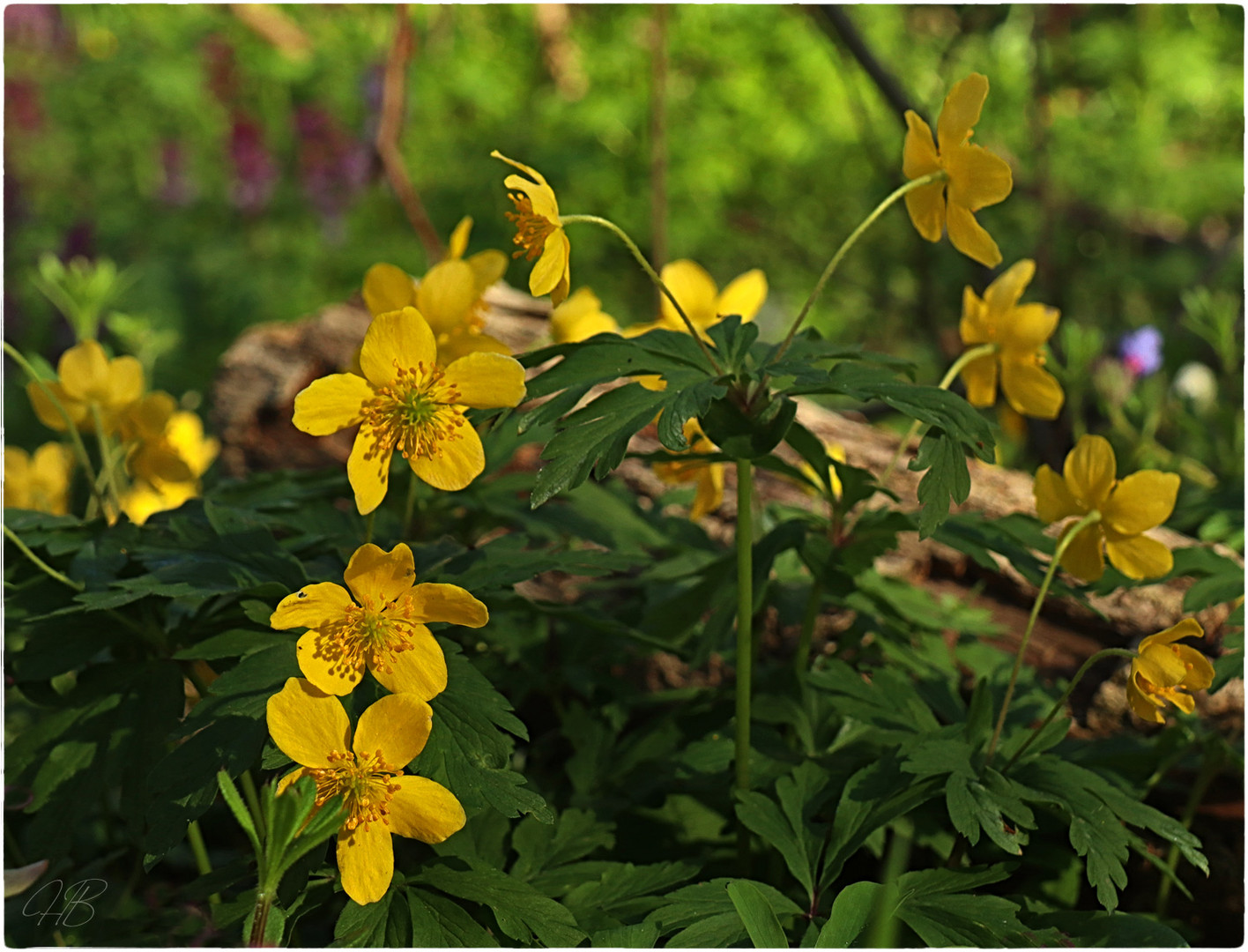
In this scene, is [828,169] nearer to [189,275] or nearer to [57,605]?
[189,275]

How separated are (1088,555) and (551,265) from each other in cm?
65

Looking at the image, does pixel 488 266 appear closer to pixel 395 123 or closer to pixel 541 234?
pixel 541 234

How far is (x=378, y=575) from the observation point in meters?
0.90

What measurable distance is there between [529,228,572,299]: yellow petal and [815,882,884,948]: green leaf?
0.59m

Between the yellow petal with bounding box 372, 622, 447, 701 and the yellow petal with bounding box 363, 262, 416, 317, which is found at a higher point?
the yellow petal with bounding box 363, 262, 416, 317

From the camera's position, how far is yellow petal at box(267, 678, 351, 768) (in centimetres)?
85

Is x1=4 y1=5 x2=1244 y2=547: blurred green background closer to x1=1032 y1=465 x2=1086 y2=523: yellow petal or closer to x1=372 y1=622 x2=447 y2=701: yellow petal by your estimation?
x1=1032 y1=465 x2=1086 y2=523: yellow petal

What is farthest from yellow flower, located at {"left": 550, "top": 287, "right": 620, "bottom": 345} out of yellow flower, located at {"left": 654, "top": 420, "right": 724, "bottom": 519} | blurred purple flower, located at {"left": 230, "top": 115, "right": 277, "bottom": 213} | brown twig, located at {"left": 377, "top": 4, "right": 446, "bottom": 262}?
blurred purple flower, located at {"left": 230, "top": 115, "right": 277, "bottom": 213}

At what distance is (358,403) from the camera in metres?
0.94

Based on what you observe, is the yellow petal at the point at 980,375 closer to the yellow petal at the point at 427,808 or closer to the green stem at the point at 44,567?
the yellow petal at the point at 427,808

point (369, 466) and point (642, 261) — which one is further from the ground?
point (642, 261)

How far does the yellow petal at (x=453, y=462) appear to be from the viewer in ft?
3.07

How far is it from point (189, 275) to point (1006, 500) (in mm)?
3346

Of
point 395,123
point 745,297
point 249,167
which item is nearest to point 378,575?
point 745,297
